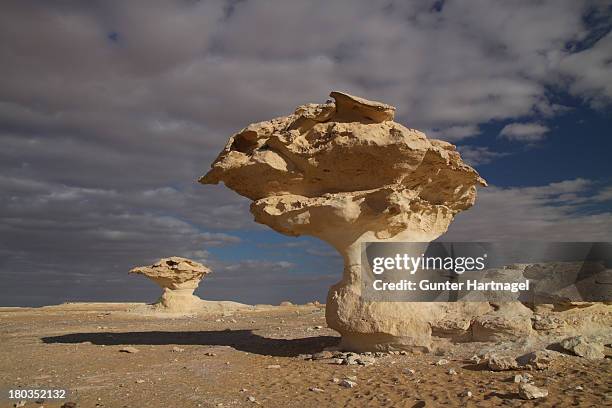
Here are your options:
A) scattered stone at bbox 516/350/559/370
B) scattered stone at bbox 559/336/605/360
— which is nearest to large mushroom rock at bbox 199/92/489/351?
scattered stone at bbox 559/336/605/360

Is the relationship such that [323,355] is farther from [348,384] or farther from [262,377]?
[348,384]

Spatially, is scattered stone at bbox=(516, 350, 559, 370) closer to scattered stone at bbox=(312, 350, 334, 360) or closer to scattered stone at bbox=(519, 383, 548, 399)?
scattered stone at bbox=(519, 383, 548, 399)

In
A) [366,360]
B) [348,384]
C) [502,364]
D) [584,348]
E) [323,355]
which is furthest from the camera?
[323,355]

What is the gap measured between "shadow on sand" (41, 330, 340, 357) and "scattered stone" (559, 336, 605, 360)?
5.38m

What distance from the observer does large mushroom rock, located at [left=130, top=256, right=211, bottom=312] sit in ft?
82.0

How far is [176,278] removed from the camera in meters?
25.4

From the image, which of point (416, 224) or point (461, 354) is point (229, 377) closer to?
point (461, 354)

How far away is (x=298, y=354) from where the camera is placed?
1100cm

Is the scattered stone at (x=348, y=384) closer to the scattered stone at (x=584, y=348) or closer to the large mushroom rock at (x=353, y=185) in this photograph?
the large mushroom rock at (x=353, y=185)

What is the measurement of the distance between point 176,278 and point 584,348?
20875mm

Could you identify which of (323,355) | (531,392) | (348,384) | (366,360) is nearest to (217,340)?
(323,355)

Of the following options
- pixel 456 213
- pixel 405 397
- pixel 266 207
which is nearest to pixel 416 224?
pixel 456 213

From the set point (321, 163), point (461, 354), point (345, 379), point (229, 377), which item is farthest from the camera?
point (321, 163)

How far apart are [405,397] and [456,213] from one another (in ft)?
23.0
